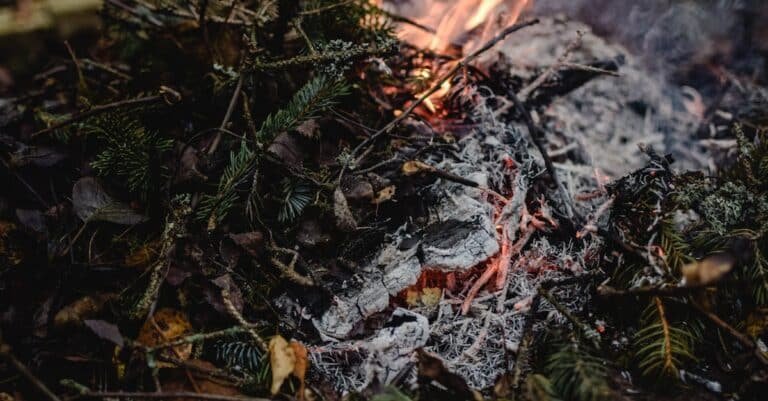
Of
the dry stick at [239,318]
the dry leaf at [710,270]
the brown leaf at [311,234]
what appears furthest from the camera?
the brown leaf at [311,234]

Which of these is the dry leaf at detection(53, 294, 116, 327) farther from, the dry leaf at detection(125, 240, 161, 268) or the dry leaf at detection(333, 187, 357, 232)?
the dry leaf at detection(333, 187, 357, 232)

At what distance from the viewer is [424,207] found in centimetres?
150

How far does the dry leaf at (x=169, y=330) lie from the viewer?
124 centimetres

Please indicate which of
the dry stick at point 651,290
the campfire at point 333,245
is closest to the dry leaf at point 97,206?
the campfire at point 333,245

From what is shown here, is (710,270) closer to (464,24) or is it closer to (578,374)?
(578,374)

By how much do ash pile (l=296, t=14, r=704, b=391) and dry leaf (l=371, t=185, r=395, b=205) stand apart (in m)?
0.05

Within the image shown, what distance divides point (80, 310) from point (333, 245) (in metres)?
0.66

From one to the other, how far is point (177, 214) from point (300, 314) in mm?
422

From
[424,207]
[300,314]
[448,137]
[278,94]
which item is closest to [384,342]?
[300,314]

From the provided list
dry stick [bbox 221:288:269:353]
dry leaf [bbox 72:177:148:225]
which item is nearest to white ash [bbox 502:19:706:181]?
dry stick [bbox 221:288:269:353]

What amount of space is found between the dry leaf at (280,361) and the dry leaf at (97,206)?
20.8 inches

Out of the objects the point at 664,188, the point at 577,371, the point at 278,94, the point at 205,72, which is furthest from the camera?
the point at 205,72

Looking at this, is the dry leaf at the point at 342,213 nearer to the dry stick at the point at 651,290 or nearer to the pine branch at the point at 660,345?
the dry stick at the point at 651,290

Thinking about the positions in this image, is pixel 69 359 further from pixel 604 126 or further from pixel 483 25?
pixel 604 126
